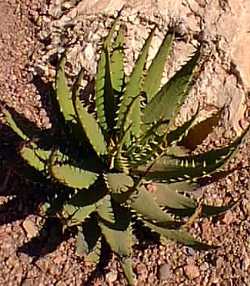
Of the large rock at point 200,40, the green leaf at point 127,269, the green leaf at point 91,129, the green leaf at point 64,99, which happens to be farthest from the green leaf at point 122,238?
the large rock at point 200,40

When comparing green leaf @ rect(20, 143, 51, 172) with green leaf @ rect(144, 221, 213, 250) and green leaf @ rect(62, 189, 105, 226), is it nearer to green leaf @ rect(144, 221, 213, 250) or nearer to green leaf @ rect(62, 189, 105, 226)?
green leaf @ rect(62, 189, 105, 226)

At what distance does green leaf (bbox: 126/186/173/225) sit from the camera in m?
2.33

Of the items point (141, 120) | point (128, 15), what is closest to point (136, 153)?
point (141, 120)

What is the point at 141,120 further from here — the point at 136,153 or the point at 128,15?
the point at 128,15

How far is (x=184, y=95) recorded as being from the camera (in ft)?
7.66

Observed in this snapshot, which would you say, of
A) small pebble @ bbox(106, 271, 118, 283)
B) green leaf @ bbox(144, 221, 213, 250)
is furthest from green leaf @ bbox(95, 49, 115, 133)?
small pebble @ bbox(106, 271, 118, 283)

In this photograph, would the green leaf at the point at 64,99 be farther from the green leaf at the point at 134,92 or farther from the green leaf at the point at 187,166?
the green leaf at the point at 187,166

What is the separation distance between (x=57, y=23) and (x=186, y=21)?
48 cm

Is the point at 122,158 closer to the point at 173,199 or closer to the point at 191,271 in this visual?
the point at 173,199

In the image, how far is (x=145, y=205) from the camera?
2.36 metres

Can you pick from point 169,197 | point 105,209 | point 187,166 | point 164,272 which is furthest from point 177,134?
point 164,272

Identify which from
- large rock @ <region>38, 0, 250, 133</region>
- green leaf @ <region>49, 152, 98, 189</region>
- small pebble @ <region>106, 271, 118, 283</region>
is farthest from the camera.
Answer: large rock @ <region>38, 0, 250, 133</region>

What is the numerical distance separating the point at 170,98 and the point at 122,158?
227 mm

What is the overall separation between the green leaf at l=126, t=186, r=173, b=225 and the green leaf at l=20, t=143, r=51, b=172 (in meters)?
0.27
